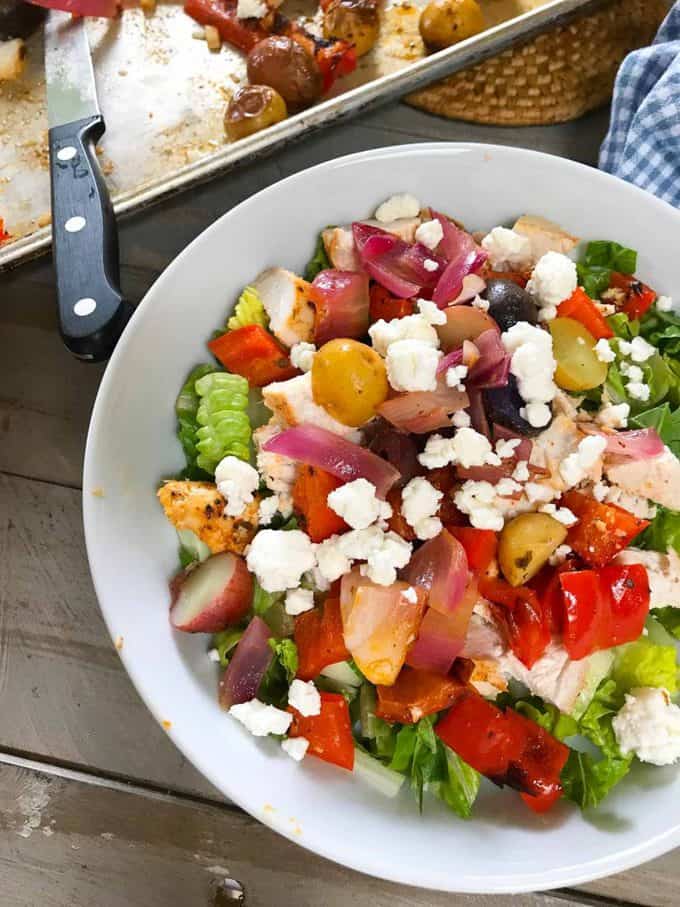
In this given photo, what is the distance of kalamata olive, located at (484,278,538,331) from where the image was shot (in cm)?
139

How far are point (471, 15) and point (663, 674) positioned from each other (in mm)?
1577

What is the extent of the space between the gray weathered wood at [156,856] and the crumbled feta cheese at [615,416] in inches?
37.0

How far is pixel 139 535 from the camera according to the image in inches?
53.3

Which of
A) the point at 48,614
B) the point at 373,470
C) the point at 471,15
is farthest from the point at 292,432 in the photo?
the point at 471,15

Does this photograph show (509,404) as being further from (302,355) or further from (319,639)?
(319,639)

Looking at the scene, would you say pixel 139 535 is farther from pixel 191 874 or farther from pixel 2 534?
pixel 191 874

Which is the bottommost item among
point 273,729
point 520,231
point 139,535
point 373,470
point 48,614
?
point 48,614

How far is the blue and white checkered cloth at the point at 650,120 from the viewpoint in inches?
66.6

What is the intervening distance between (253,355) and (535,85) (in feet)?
3.47

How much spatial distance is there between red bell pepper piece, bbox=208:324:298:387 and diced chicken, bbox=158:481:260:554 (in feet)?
0.79

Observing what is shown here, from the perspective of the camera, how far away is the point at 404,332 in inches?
51.5

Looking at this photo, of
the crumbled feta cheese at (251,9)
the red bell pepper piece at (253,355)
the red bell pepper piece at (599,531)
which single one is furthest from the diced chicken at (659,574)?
the crumbled feta cheese at (251,9)

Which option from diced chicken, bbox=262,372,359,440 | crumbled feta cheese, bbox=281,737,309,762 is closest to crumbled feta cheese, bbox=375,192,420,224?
diced chicken, bbox=262,372,359,440

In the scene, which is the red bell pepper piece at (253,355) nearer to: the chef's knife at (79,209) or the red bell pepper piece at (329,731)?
the chef's knife at (79,209)
